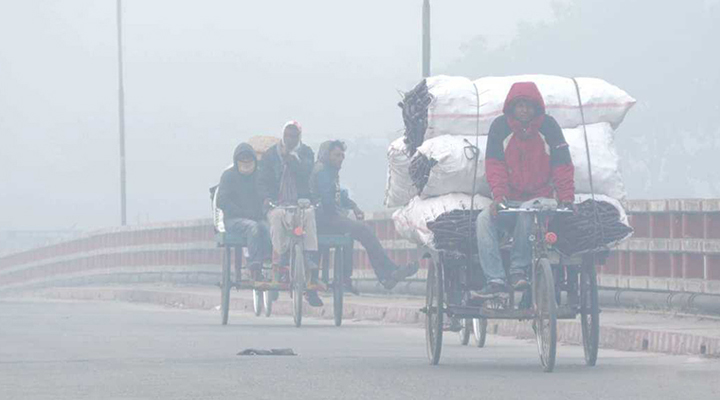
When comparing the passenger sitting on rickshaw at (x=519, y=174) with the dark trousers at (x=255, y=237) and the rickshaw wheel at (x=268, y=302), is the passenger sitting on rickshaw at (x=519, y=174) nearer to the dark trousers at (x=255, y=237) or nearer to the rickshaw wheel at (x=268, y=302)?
the dark trousers at (x=255, y=237)

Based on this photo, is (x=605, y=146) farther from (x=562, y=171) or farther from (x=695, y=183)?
(x=695, y=183)

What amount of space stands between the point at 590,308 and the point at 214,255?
18834 millimetres

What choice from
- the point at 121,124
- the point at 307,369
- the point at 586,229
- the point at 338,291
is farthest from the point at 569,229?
the point at 121,124

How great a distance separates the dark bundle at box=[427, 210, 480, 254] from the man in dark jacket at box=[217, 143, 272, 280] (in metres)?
7.21

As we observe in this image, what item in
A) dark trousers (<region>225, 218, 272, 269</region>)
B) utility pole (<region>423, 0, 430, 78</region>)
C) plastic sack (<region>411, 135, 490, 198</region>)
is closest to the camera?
plastic sack (<region>411, 135, 490, 198</region>)

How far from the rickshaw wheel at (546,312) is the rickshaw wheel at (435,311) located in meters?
0.83

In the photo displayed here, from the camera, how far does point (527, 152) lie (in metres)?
12.0

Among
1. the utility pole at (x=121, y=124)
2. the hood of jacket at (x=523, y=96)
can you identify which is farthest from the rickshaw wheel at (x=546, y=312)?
the utility pole at (x=121, y=124)

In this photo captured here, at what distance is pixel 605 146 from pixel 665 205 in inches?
183

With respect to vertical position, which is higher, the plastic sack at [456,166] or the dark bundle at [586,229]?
the plastic sack at [456,166]

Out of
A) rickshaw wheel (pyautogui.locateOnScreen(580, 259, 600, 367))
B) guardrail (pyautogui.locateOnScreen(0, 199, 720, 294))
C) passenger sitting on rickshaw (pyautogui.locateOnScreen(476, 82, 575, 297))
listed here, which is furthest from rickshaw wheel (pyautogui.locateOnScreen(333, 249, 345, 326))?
rickshaw wheel (pyautogui.locateOnScreen(580, 259, 600, 367))

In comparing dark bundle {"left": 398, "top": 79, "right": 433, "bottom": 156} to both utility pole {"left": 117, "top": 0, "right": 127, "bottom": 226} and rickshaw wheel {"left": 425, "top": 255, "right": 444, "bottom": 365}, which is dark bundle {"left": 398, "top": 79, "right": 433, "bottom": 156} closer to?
rickshaw wheel {"left": 425, "top": 255, "right": 444, "bottom": 365}

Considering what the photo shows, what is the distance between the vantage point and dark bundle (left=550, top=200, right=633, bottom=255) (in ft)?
38.3

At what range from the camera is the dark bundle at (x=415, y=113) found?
12766 millimetres
